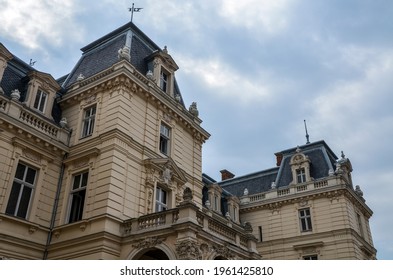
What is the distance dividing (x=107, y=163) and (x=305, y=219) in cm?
1962

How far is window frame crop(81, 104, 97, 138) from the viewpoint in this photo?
19406 millimetres

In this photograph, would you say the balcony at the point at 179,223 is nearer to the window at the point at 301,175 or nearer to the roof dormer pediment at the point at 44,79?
the roof dormer pediment at the point at 44,79

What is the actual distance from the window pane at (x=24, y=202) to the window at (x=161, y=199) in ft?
19.2

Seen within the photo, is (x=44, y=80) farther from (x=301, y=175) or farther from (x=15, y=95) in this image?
(x=301, y=175)

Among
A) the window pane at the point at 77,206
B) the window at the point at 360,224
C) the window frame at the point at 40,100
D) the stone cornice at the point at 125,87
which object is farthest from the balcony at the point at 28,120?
the window at the point at 360,224

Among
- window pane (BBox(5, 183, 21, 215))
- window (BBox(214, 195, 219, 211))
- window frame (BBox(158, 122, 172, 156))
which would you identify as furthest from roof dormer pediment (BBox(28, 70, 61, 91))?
window (BBox(214, 195, 219, 211))

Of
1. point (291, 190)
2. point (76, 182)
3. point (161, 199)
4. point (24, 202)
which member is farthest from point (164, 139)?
point (291, 190)

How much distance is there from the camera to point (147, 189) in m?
18.6

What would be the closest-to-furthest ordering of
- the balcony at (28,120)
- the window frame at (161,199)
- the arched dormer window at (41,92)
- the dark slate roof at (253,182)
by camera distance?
the balcony at (28,120) < the arched dormer window at (41,92) < the window frame at (161,199) < the dark slate roof at (253,182)

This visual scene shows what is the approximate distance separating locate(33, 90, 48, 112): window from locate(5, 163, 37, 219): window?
348 cm

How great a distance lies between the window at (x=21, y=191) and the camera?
53.4 ft

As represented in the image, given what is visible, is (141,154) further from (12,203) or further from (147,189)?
(12,203)
